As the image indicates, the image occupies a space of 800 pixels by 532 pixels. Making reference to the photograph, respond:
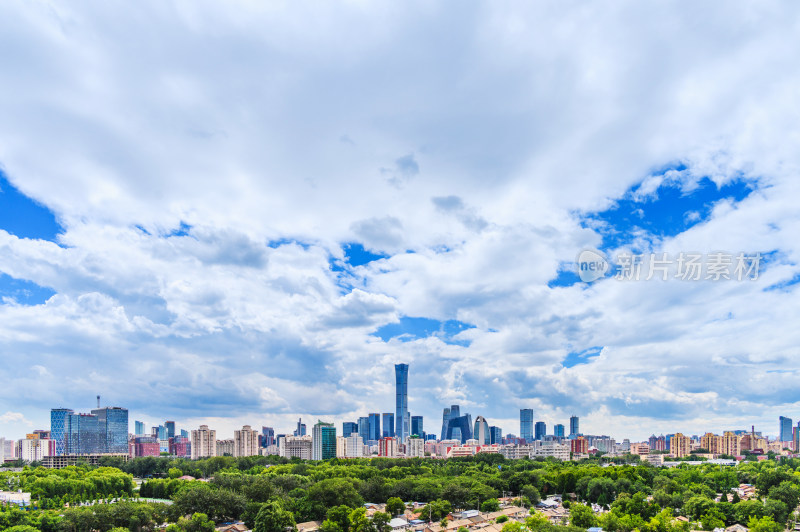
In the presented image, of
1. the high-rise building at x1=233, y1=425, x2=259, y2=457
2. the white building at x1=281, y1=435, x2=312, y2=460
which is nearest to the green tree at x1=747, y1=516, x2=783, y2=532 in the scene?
the white building at x1=281, y1=435, x2=312, y2=460

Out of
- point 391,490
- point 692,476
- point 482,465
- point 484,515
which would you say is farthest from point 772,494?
point 482,465

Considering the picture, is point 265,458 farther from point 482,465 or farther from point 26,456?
point 26,456

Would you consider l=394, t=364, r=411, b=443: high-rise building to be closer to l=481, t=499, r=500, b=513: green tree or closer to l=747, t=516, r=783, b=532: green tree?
l=481, t=499, r=500, b=513: green tree

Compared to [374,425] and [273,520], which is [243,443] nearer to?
[273,520]

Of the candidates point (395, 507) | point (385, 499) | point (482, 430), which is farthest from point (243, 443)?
point (482, 430)

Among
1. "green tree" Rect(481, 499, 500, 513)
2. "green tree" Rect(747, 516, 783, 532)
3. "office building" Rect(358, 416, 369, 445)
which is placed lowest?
"office building" Rect(358, 416, 369, 445)

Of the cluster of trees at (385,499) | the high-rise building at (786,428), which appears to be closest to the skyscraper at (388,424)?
the high-rise building at (786,428)
